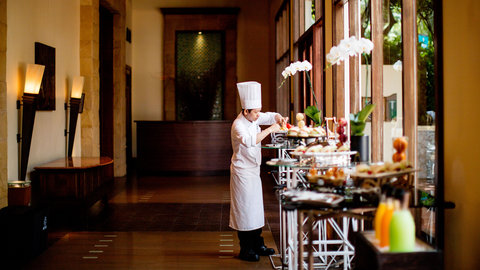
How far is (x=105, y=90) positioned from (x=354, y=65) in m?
6.74

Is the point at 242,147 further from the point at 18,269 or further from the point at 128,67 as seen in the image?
the point at 128,67

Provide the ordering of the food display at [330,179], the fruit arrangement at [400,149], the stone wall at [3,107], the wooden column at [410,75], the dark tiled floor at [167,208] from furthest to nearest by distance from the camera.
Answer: the dark tiled floor at [167,208] → the stone wall at [3,107] → the wooden column at [410,75] → the food display at [330,179] → the fruit arrangement at [400,149]

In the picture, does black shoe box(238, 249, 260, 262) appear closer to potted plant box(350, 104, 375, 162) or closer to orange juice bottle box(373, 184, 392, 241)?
potted plant box(350, 104, 375, 162)

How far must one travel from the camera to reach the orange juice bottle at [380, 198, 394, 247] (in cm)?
235

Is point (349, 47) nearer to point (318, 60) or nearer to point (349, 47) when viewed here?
point (349, 47)

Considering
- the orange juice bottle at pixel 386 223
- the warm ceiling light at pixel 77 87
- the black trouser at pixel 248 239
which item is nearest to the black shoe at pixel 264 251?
the black trouser at pixel 248 239

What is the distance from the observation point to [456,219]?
2.81 meters

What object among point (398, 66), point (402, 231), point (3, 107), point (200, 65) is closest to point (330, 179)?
point (402, 231)

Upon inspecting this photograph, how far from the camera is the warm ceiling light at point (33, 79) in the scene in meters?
5.68

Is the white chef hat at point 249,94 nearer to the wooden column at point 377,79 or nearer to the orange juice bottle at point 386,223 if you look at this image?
the wooden column at point 377,79

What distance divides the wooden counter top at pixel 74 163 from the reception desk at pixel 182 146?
4302mm

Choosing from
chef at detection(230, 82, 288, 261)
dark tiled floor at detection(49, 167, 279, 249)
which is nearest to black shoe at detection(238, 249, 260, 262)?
chef at detection(230, 82, 288, 261)

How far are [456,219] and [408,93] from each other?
116 cm

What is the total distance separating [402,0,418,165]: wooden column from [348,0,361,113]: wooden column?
1381 mm
